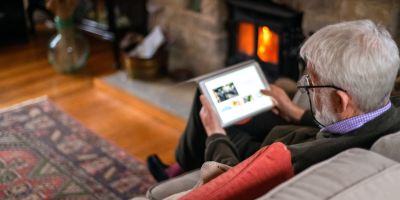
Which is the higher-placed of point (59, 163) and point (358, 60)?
point (358, 60)

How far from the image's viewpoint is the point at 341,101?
4.55 ft

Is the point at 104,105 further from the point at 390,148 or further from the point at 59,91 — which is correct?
the point at 390,148

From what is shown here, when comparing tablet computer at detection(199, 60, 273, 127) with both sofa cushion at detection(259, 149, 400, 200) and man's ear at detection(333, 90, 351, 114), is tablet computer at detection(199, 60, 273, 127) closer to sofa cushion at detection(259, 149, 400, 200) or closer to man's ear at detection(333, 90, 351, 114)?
man's ear at detection(333, 90, 351, 114)

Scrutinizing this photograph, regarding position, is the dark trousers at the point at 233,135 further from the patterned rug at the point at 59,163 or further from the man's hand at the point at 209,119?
the patterned rug at the point at 59,163

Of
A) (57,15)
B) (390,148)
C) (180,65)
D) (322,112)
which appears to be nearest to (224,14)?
(180,65)

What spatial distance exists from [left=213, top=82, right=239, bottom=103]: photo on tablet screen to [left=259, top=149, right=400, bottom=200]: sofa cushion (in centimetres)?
81

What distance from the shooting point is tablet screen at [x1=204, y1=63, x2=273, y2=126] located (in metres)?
1.94

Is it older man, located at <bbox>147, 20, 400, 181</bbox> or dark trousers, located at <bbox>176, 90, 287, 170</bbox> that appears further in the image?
dark trousers, located at <bbox>176, 90, 287, 170</bbox>

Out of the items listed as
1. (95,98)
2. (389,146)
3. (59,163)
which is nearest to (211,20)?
(95,98)

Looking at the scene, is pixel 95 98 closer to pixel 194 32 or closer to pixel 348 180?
pixel 194 32

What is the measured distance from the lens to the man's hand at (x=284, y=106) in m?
1.97

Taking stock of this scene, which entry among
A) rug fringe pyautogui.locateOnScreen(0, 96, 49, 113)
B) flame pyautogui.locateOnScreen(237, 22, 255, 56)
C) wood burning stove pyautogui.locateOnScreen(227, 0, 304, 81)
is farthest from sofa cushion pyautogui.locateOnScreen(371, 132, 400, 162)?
rug fringe pyautogui.locateOnScreen(0, 96, 49, 113)

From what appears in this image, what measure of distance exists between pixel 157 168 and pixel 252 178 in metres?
1.26

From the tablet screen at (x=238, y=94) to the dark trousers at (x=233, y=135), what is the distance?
0.21 feet
